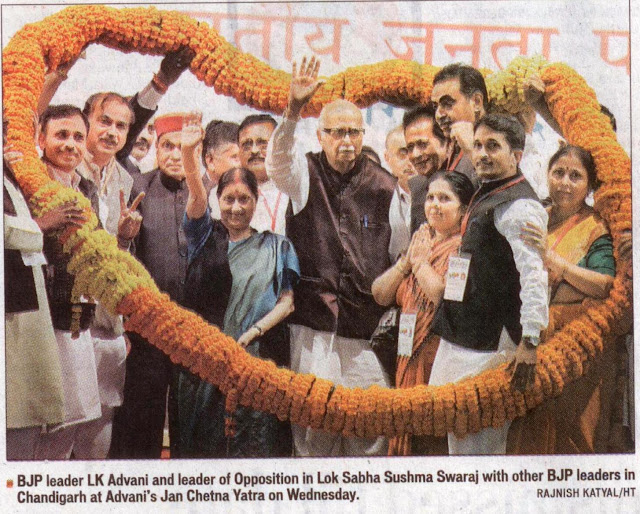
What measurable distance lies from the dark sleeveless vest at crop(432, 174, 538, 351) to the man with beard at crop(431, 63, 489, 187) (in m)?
0.14

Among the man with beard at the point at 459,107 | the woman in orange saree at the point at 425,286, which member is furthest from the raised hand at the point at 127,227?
the man with beard at the point at 459,107

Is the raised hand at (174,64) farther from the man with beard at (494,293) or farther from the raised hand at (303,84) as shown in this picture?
the man with beard at (494,293)

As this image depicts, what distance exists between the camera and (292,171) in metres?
2.41

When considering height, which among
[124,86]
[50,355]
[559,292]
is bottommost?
[50,355]

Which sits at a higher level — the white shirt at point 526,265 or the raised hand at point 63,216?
the raised hand at point 63,216

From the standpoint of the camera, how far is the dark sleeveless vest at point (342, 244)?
7.95ft

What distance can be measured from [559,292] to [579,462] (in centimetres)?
52

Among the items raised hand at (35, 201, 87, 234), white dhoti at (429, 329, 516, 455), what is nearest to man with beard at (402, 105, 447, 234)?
white dhoti at (429, 329, 516, 455)

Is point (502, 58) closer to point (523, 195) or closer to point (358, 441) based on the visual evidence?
point (523, 195)

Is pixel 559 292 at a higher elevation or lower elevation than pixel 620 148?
lower

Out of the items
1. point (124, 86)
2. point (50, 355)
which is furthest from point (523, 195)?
point (50, 355)

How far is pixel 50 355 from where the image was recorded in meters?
2.39

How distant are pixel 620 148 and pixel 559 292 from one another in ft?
1.57

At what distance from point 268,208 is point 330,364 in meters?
0.50
